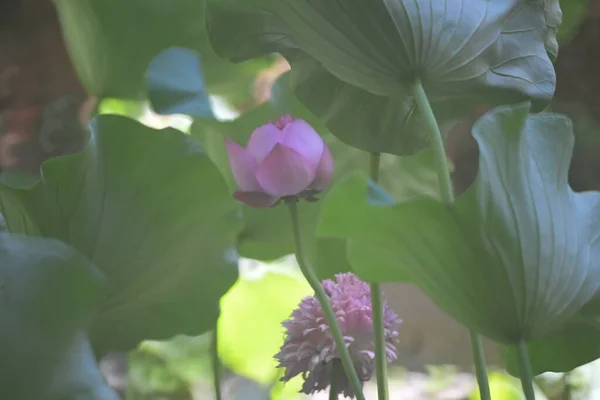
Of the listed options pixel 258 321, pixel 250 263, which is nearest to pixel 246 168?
pixel 258 321

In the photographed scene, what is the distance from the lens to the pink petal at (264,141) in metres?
0.35

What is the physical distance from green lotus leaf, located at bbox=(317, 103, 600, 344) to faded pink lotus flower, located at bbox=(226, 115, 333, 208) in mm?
56

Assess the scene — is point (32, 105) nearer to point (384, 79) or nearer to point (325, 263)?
point (325, 263)

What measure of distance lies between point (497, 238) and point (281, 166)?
12 centimetres

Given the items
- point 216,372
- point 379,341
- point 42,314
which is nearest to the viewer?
point 42,314

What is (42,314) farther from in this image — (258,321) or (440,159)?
(258,321)

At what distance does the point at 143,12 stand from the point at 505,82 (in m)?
0.33

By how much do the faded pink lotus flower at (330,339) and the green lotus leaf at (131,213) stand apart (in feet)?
0.25

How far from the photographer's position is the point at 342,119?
16.3 inches

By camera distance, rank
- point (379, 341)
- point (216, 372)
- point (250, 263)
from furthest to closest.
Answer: point (250, 263) → point (216, 372) → point (379, 341)

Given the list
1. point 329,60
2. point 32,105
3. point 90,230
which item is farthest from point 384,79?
point 32,105

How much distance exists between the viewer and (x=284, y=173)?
349 mm

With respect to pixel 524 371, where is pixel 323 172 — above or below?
above

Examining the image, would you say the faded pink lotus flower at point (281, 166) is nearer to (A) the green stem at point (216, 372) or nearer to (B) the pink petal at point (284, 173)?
(B) the pink petal at point (284, 173)
